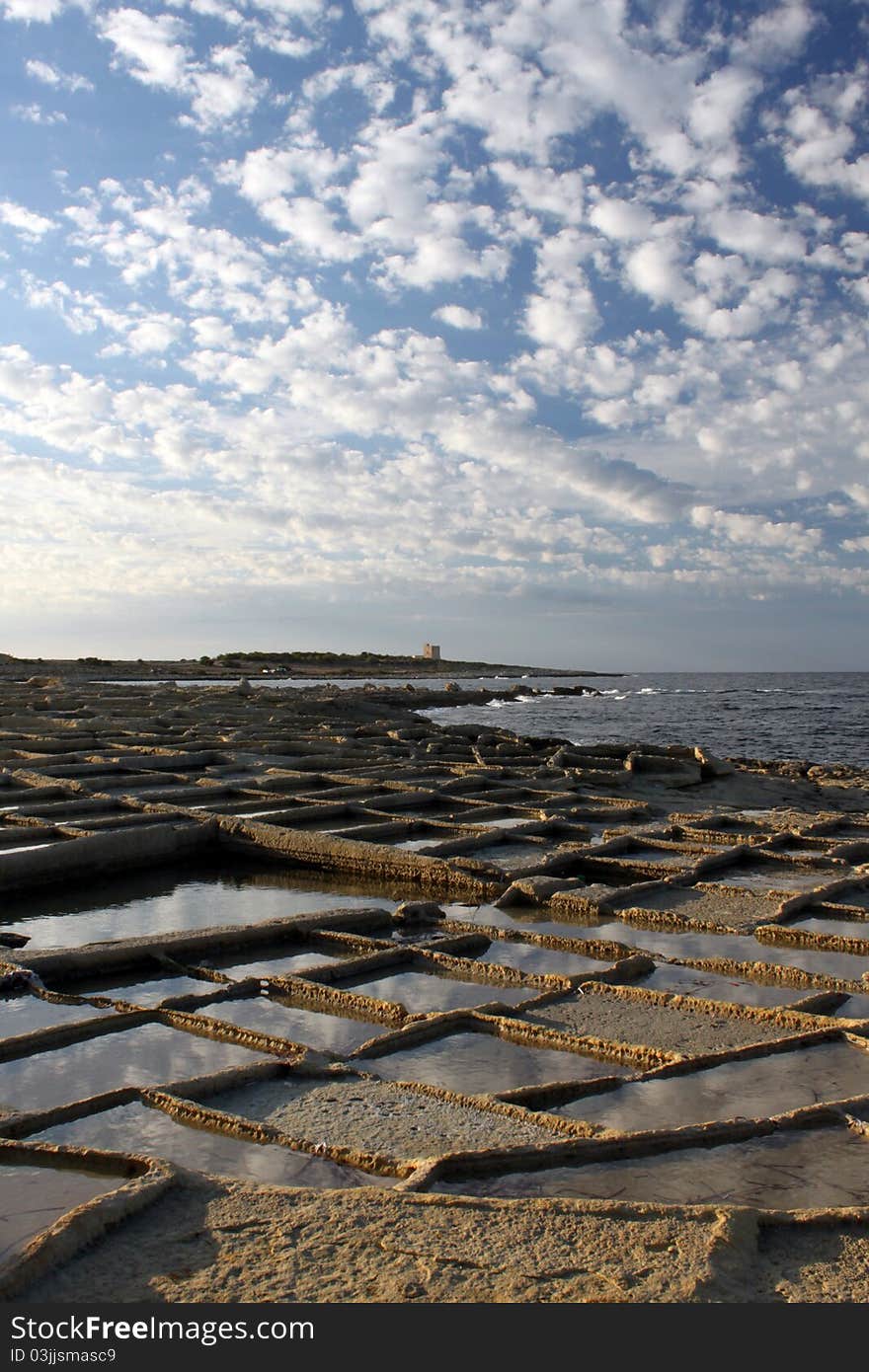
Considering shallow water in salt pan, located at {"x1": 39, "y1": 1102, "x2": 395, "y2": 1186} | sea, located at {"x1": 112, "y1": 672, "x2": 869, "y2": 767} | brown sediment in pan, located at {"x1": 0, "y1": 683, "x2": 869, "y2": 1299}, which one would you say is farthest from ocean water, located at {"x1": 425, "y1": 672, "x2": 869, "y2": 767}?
shallow water in salt pan, located at {"x1": 39, "y1": 1102, "x2": 395, "y2": 1186}

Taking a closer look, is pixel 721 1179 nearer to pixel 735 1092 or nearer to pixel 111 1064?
pixel 735 1092

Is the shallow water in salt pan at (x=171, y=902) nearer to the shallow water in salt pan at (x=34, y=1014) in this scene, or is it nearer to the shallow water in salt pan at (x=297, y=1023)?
the shallow water in salt pan at (x=34, y=1014)

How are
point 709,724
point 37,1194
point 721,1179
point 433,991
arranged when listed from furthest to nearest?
point 709,724 < point 433,991 < point 721,1179 < point 37,1194

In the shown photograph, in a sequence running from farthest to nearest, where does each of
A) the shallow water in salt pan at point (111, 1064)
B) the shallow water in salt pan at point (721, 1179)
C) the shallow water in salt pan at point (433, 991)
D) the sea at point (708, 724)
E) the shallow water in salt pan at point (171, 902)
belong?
the sea at point (708, 724) < the shallow water in salt pan at point (171, 902) < the shallow water in salt pan at point (433, 991) < the shallow water in salt pan at point (111, 1064) < the shallow water in salt pan at point (721, 1179)

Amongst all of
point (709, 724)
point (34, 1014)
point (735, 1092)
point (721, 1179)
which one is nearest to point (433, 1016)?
point (735, 1092)

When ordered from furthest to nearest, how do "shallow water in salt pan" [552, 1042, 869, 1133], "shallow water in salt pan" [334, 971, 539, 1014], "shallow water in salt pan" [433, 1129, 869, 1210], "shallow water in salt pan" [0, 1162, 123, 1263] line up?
"shallow water in salt pan" [334, 971, 539, 1014]
"shallow water in salt pan" [552, 1042, 869, 1133]
"shallow water in salt pan" [433, 1129, 869, 1210]
"shallow water in salt pan" [0, 1162, 123, 1263]

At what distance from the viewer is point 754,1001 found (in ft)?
14.7

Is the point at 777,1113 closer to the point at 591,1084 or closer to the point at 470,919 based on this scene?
the point at 591,1084

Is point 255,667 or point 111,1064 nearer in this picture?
point 111,1064

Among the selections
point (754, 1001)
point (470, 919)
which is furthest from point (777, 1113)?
point (470, 919)

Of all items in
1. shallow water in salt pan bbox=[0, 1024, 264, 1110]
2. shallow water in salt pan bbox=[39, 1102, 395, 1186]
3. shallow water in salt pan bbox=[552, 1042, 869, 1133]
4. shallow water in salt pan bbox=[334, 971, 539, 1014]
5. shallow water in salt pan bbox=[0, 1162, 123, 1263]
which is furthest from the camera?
shallow water in salt pan bbox=[334, 971, 539, 1014]

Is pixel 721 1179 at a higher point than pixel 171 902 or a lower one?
higher

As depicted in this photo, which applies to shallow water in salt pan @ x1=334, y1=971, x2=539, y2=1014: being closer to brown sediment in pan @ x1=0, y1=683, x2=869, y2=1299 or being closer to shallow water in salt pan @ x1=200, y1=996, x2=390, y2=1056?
brown sediment in pan @ x1=0, y1=683, x2=869, y2=1299

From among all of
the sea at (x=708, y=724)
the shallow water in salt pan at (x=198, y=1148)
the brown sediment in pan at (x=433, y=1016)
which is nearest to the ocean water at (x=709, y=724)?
the sea at (x=708, y=724)
